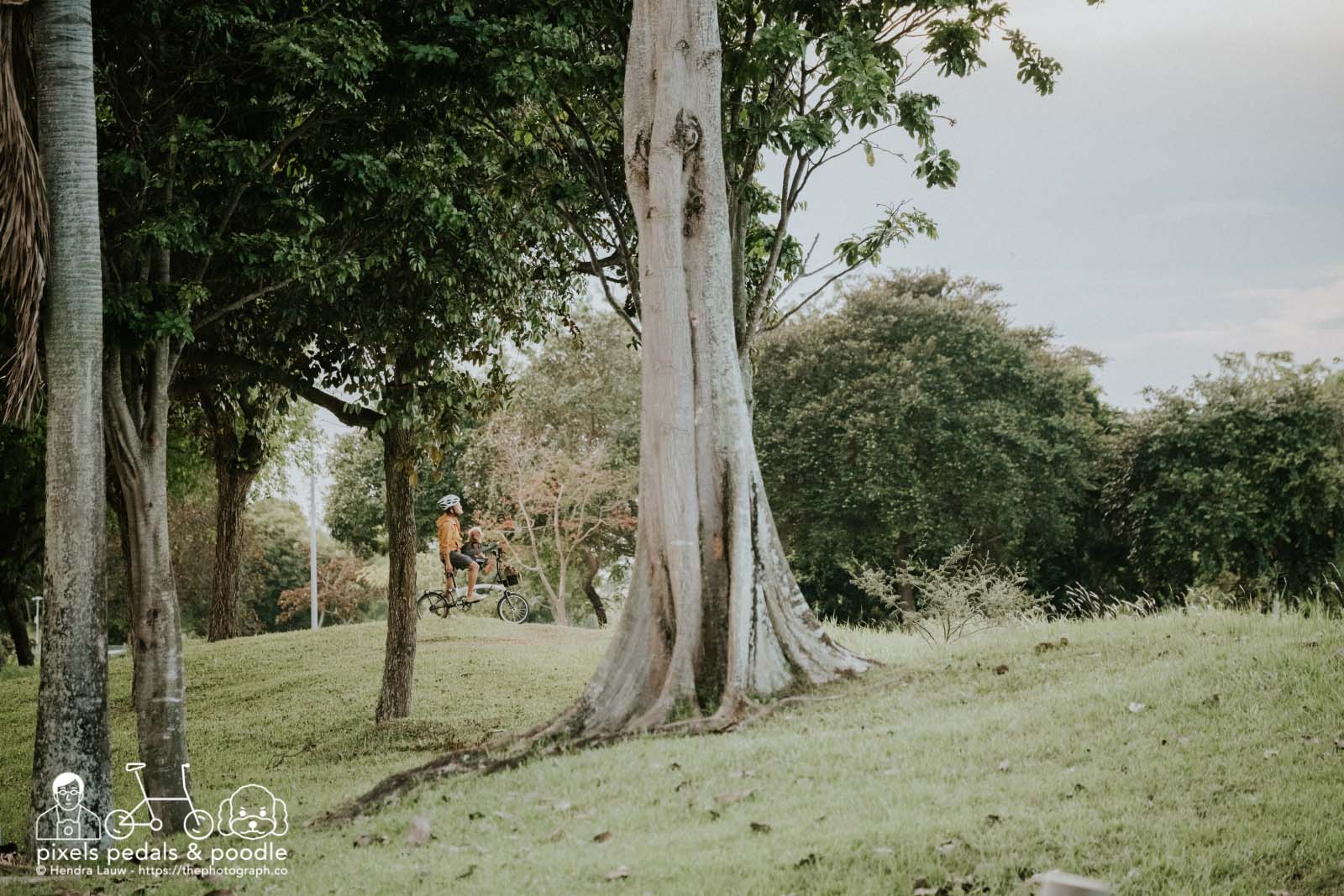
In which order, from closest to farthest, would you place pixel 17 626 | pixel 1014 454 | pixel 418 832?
pixel 418 832 < pixel 17 626 < pixel 1014 454

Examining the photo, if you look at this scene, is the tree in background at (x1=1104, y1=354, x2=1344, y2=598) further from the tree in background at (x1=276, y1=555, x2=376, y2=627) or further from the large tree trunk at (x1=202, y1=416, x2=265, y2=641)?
the tree in background at (x1=276, y1=555, x2=376, y2=627)

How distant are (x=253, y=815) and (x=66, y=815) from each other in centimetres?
185

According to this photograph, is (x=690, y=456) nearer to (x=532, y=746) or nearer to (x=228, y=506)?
(x=532, y=746)

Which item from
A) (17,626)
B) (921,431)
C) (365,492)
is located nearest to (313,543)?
(365,492)

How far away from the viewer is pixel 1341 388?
2889cm

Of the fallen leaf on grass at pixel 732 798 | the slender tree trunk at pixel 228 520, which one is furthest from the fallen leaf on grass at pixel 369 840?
the slender tree trunk at pixel 228 520

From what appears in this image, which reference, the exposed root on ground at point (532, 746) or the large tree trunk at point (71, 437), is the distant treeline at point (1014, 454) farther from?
the large tree trunk at point (71, 437)

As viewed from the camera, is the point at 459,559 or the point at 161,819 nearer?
the point at 161,819

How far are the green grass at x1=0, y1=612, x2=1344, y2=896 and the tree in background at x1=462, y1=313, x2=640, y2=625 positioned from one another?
60.7 feet

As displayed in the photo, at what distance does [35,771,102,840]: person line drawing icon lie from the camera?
24.9 ft

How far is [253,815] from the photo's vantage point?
364 inches

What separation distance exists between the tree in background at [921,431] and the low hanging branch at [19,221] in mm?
23017

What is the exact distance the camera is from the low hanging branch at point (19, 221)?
747 centimetres

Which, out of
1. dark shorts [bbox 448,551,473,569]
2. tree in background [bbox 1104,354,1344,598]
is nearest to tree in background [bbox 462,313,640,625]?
dark shorts [bbox 448,551,473,569]
